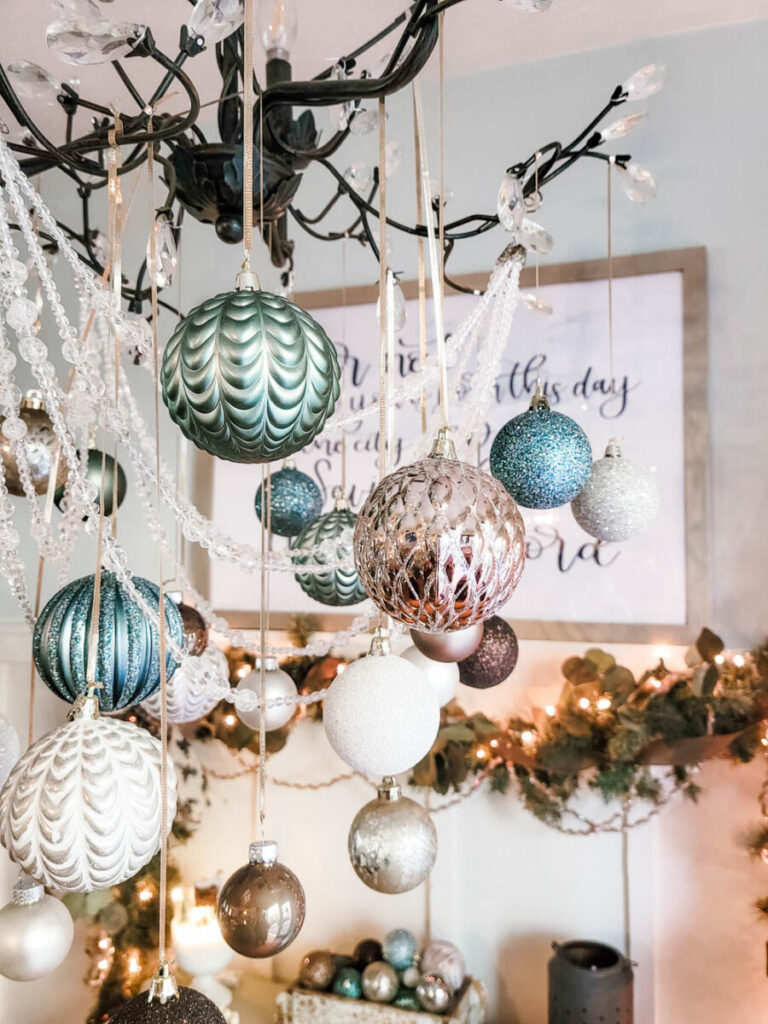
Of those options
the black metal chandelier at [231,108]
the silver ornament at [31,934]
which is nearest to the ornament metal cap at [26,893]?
the silver ornament at [31,934]

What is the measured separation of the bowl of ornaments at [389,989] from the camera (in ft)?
4.97

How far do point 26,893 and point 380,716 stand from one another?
43 cm

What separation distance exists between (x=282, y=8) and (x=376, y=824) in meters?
0.84

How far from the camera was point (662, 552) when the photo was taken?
153cm

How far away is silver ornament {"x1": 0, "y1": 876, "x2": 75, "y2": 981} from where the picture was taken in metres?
0.74

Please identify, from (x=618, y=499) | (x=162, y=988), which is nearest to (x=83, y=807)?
(x=162, y=988)

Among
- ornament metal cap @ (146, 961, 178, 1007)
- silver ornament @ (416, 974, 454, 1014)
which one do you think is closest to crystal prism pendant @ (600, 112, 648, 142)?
ornament metal cap @ (146, 961, 178, 1007)

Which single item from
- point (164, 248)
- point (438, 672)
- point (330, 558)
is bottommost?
point (438, 672)

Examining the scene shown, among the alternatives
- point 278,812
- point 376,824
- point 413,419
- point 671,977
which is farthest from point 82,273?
point 671,977

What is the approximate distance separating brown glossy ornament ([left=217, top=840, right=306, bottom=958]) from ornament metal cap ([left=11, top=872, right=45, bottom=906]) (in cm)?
24

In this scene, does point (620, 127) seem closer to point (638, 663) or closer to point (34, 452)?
point (34, 452)

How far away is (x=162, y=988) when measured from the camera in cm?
51

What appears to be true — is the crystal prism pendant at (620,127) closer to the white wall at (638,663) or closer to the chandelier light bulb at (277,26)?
the chandelier light bulb at (277,26)

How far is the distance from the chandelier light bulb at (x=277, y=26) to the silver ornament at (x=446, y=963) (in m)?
1.59
